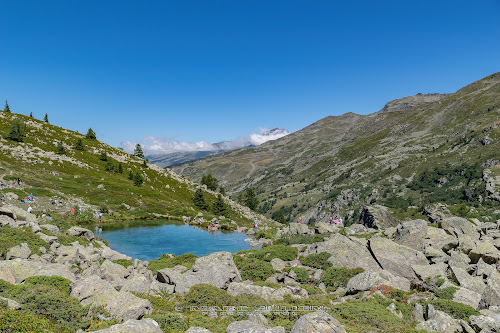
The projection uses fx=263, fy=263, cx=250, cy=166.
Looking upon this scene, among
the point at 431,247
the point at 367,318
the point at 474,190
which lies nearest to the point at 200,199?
the point at 431,247

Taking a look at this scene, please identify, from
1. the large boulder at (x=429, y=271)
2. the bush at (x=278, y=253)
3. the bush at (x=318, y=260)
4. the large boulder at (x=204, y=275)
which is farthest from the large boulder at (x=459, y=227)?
the large boulder at (x=204, y=275)

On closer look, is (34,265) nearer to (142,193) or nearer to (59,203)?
(59,203)

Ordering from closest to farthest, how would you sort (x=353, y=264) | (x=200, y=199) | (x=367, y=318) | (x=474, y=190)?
1. (x=367, y=318)
2. (x=353, y=264)
3. (x=200, y=199)
4. (x=474, y=190)

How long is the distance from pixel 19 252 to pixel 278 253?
26779 mm

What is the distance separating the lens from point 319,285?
26.4 metres

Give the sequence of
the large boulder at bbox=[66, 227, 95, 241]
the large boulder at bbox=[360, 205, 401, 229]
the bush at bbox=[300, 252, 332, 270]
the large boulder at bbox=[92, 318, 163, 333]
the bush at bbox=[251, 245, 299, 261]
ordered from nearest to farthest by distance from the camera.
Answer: the large boulder at bbox=[92, 318, 163, 333] → the bush at bbox=[300, 252, 332, 270] → the bush at bbox=[251, 245, 299, 261] → the large boulder at bbox=[66, 227, 95, 241] → the large boulder at bbox=[360, 205, 401, 229]

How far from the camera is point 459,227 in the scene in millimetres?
33844

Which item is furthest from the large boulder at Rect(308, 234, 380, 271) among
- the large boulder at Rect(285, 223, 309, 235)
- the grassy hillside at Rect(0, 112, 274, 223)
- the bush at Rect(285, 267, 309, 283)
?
the grassy hillside at Rect(0, 112, 274, 223)

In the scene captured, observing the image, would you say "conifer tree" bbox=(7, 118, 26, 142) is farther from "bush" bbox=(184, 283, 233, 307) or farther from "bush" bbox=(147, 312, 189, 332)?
"bush" bbox=(147, 312, 189, 332)

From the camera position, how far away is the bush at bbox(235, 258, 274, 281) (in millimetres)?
27969

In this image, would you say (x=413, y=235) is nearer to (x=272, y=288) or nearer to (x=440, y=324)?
(x=440, y=324)

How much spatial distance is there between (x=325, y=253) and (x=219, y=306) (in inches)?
683

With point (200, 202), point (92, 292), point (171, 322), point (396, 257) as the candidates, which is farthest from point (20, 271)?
point (200, 202)

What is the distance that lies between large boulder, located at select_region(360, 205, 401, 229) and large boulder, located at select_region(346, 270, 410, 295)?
88.2 feet
